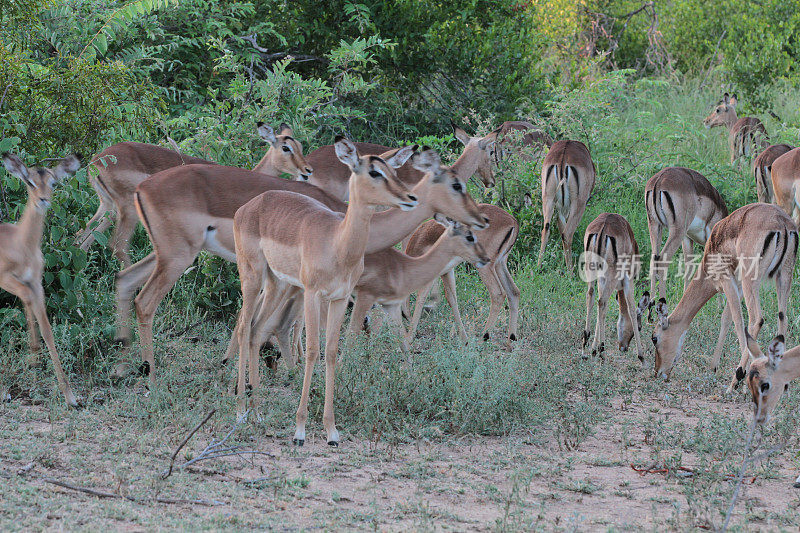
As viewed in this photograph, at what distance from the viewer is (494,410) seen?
16.1ft

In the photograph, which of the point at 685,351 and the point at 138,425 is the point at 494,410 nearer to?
the point at 138,425

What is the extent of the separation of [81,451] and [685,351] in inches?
176

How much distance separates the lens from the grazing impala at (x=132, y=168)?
674cm

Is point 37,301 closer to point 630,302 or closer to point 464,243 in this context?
point 464,243

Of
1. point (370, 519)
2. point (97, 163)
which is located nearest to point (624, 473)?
point (370, 519)

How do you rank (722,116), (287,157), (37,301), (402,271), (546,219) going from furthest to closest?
(722,116), (546,219), (287,157), (402,271), (37,301)

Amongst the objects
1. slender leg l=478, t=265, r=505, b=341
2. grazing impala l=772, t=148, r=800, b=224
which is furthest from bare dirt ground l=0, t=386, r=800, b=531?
grazing impala l=772, t=148, r=800, b=224

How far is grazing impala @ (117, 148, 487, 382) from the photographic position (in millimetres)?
5426

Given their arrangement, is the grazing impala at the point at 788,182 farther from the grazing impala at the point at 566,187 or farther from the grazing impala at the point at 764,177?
the grazing impala at the point at 566,187

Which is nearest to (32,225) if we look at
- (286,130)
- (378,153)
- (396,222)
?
(396,222)

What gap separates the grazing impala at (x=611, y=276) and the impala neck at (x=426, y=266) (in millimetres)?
1402

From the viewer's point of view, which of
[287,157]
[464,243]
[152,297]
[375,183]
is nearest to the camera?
[375,183]

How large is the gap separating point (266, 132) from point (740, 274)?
11.1ft

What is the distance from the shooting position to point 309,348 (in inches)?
178
